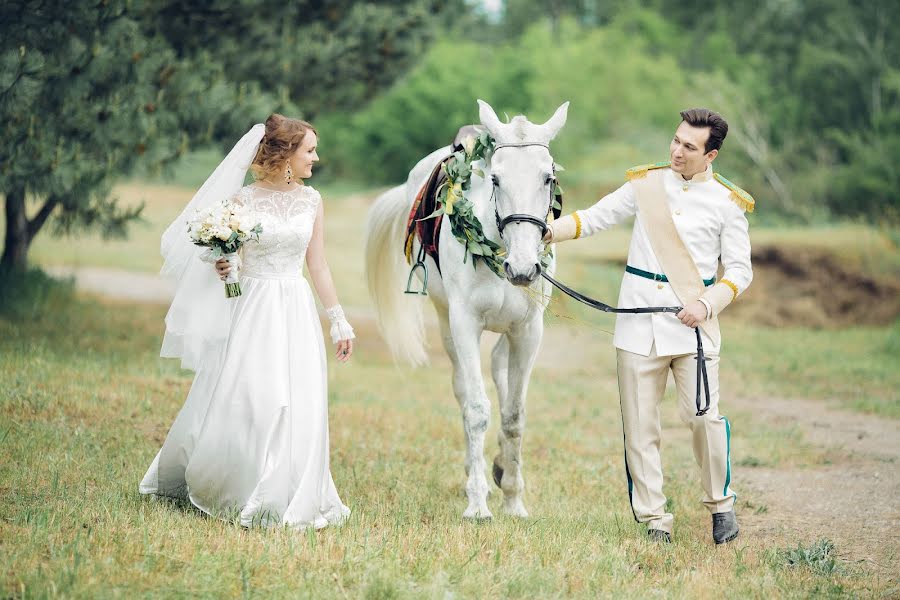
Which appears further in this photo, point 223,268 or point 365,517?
point 365,517

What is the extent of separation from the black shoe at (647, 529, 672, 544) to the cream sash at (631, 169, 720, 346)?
1064mm

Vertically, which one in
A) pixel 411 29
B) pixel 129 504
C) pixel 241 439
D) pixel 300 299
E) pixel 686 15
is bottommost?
pixel 129 504

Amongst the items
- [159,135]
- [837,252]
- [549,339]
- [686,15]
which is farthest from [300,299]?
[686,15]

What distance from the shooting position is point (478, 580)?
4.28m

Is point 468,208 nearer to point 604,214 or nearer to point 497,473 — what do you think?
point 604,214

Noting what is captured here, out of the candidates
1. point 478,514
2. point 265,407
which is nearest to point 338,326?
point 265,407

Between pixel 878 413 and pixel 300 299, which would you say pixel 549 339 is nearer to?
pixel 878 413

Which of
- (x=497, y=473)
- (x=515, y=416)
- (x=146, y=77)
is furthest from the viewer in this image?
(x=146, y=77)


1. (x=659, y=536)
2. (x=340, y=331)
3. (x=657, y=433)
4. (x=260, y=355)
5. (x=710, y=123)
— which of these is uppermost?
(x=710, y=123)

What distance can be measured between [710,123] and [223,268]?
2678 millimetres

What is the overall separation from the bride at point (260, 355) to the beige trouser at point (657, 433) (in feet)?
5.28

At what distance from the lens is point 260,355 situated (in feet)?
17.0

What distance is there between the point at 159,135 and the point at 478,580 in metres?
6.68

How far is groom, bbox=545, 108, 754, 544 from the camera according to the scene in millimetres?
5145
